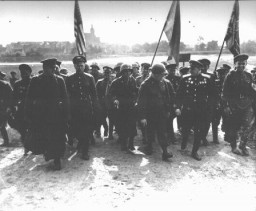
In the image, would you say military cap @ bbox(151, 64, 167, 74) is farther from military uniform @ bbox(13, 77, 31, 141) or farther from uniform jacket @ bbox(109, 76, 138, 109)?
military uniform @ bbox(13, 77, 31, 141)

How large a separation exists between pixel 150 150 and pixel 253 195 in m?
2.61

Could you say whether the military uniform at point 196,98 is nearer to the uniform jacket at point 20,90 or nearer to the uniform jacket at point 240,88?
the uniform jacket at point 240,88

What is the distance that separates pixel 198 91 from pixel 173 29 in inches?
148

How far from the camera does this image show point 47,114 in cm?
548

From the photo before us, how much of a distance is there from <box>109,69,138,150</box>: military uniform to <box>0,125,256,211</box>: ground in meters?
0.53

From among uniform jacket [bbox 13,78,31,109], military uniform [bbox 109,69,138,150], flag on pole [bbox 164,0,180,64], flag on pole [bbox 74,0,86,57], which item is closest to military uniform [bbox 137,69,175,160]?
military uniform [bbox 109,69,138,150]

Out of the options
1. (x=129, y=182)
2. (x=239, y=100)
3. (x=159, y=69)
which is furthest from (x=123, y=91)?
(x=239, y=100)

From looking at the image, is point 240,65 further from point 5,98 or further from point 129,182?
point 5,98

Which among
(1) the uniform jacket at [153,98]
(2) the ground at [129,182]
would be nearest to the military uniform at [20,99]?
(2) the ground at [129,182]

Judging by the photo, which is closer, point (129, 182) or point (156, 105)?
point (129, 182)

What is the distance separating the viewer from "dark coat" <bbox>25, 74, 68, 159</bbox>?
17.8 feet

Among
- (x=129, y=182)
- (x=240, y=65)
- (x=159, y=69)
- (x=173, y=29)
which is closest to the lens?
(x=129, y=182)

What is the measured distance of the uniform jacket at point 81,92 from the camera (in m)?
6.20

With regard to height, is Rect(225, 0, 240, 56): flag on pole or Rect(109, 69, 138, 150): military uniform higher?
Rect(225, 0, 240, 56): flag on pole
